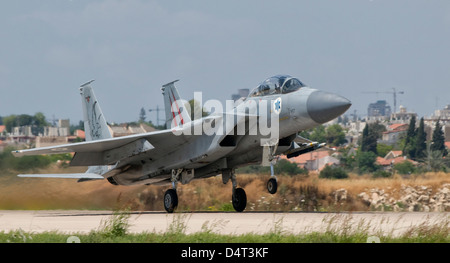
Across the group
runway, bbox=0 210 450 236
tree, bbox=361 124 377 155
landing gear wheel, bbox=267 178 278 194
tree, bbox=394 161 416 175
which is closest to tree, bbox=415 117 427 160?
tree, bbox=361 124 377 155

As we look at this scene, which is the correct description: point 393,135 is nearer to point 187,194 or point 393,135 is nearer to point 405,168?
point 405,168

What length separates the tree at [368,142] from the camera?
60.7 m

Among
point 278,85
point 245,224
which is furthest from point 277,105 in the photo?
point 245,224

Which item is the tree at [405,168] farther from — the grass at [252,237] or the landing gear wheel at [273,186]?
the grass at [252,237]

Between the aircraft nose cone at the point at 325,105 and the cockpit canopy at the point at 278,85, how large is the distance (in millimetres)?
684

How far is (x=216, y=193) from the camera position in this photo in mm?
22188

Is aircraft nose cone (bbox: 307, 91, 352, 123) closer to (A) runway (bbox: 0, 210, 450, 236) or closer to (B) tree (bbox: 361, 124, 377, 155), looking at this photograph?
(A) runway (bbox: 0, 210, 450, 236)

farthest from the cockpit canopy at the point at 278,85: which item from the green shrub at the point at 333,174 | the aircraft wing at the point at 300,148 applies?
the green shrub at the point at 333,174

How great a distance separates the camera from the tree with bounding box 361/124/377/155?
60.7 m

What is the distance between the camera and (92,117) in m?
21.2

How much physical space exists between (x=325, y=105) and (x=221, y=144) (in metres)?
2.97
